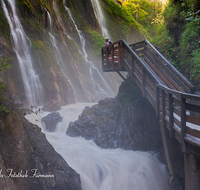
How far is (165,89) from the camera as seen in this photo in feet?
13.1

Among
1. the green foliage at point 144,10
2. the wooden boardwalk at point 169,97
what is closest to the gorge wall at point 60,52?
the wooden boardwalk at point 169,97

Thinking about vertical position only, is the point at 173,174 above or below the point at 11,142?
below

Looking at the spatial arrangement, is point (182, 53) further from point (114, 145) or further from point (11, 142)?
point (11, 142)

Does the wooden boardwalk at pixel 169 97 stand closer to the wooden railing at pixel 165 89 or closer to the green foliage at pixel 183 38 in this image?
the wooden railing at pixel 165 89

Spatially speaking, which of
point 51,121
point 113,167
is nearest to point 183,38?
point 113,167

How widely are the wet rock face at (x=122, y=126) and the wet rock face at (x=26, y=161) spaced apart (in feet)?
10.0

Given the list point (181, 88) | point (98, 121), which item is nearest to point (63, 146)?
point (98, 121)

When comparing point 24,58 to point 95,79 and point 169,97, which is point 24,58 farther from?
point 169,97

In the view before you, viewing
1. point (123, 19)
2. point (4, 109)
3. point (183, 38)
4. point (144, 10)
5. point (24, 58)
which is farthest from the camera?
point (144, 10)

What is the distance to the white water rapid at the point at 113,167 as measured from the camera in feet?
16.3

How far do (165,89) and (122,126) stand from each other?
3.64 metres

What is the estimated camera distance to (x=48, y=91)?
43.1ft

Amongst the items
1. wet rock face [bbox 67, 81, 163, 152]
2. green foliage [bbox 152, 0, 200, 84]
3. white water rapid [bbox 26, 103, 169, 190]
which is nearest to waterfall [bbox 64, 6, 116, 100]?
wet rock face [bbox 67, 81, 163, 152]

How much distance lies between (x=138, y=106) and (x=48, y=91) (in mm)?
8570
